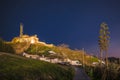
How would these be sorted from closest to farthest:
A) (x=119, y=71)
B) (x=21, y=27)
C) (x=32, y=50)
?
(x=119, y=71), (x=21, y=27), (x=32, y=50)

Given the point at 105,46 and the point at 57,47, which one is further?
the point at 57,47

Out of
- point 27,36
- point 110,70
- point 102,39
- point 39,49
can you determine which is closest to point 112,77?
point 110,70

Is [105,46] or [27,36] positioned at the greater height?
[27,36]

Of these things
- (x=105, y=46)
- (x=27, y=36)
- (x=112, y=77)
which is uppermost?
(x=27, y=36)

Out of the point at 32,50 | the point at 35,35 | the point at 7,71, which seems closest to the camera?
the point at 7,71

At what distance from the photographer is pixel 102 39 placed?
6819 centimetres

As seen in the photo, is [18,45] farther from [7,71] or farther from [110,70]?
[7,71]

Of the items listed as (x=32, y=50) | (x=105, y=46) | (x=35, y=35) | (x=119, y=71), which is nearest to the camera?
(x=119, y=71)

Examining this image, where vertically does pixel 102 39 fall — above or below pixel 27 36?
below

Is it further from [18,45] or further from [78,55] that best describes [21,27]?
[78,55]

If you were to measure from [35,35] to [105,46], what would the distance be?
91.6 m

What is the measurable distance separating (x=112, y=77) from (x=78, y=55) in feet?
328

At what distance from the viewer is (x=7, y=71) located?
23516 mm

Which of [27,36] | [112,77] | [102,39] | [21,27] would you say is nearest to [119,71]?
[112,77]
